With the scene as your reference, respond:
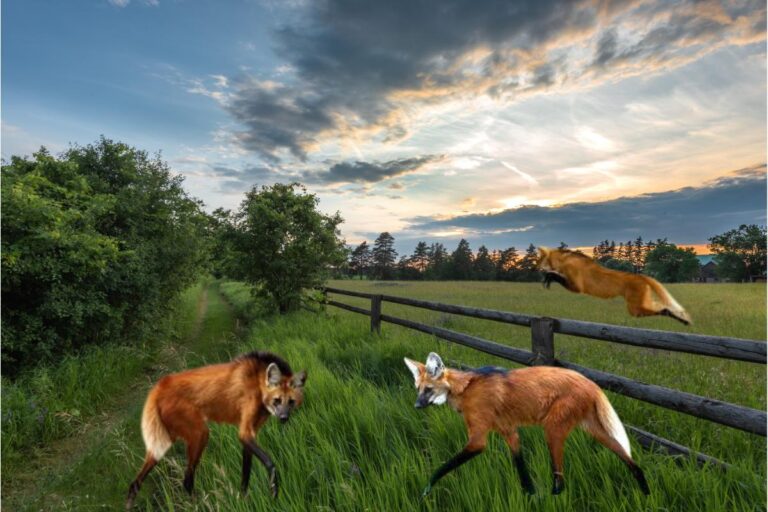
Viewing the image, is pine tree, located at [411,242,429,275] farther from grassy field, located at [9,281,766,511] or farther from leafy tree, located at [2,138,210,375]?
leafy tree, located at [2,138,210,375]

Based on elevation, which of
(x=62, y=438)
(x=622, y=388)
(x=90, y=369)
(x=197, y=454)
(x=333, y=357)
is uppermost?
(x=197, y=454)

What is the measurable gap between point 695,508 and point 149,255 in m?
10.8

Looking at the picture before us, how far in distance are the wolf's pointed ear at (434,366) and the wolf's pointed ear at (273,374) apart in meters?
0.39

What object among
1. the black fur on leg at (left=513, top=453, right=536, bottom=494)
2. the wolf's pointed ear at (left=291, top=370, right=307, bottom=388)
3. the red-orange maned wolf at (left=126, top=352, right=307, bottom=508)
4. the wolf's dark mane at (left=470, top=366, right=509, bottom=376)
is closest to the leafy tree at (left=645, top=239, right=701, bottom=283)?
the wolf's dark mane at (left=470, top=366, right=509, bottom=376)

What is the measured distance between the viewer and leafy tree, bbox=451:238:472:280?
2620 millimetres

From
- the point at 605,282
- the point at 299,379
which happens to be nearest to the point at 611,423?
the point at 605,282

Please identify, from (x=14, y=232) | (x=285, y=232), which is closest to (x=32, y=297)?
(x=14, y=232)

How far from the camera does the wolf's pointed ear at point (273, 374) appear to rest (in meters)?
1.06

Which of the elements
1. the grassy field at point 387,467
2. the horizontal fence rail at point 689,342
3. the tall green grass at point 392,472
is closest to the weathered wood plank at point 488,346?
the horizontal fence rail at point 689,342

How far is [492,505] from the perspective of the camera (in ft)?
5.67

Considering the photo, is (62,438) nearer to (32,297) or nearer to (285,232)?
(32,297)

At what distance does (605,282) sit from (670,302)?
6.9 inches

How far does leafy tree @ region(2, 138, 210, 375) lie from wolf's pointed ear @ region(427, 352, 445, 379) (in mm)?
7782

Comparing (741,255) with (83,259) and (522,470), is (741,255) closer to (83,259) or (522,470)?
(522,470)
